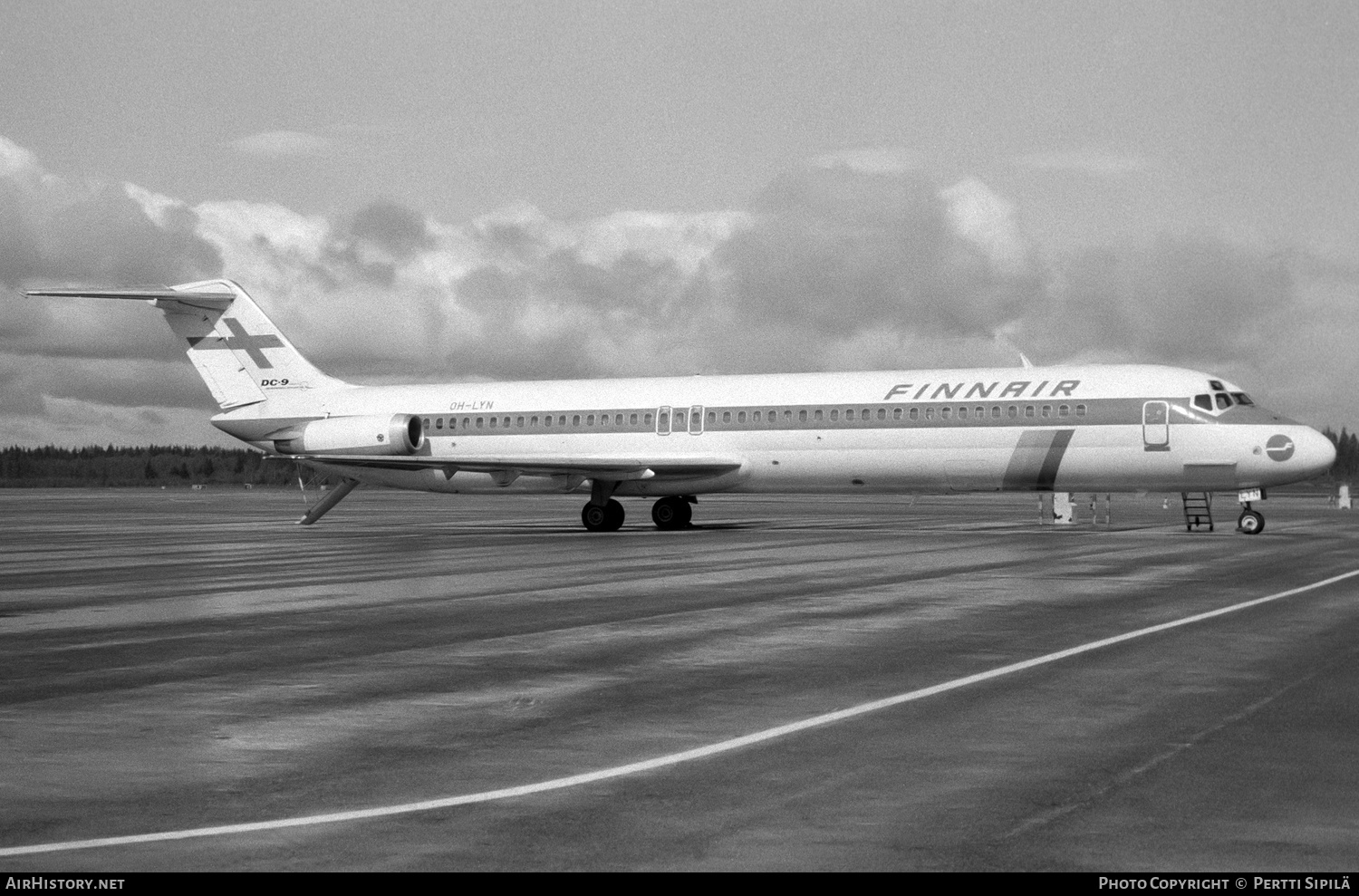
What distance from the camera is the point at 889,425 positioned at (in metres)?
34.7

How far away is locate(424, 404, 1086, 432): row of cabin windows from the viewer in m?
33.5

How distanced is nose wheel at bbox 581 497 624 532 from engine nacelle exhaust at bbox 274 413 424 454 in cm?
548

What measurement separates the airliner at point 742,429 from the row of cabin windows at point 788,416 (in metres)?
0.04

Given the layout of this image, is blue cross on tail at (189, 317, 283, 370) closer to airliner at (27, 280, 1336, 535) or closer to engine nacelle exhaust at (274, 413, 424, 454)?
airliner at (27, 280, 1336, 535)

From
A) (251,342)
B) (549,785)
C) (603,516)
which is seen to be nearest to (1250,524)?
(603,516)

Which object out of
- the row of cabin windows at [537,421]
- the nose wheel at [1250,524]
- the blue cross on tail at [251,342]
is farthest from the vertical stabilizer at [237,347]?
the nose wheel at [1250,524]

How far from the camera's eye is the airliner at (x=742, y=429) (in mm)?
32750

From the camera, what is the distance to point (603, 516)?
37.1 meters

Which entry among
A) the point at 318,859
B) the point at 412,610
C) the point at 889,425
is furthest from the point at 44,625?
the point at 889,425

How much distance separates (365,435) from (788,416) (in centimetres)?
1138

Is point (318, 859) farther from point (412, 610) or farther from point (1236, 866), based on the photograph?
point (412, 610)

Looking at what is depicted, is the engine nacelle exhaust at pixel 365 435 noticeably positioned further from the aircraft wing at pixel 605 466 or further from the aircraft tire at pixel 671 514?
the aircraft tire at pixel 671 514

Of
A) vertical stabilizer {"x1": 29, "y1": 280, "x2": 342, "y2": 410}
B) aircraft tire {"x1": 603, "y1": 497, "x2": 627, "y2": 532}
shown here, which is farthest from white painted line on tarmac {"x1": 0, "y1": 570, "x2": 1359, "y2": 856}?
vertical stabilizer {"x1": 29, "y1": 280, "x2": 342, "y2": 410}
